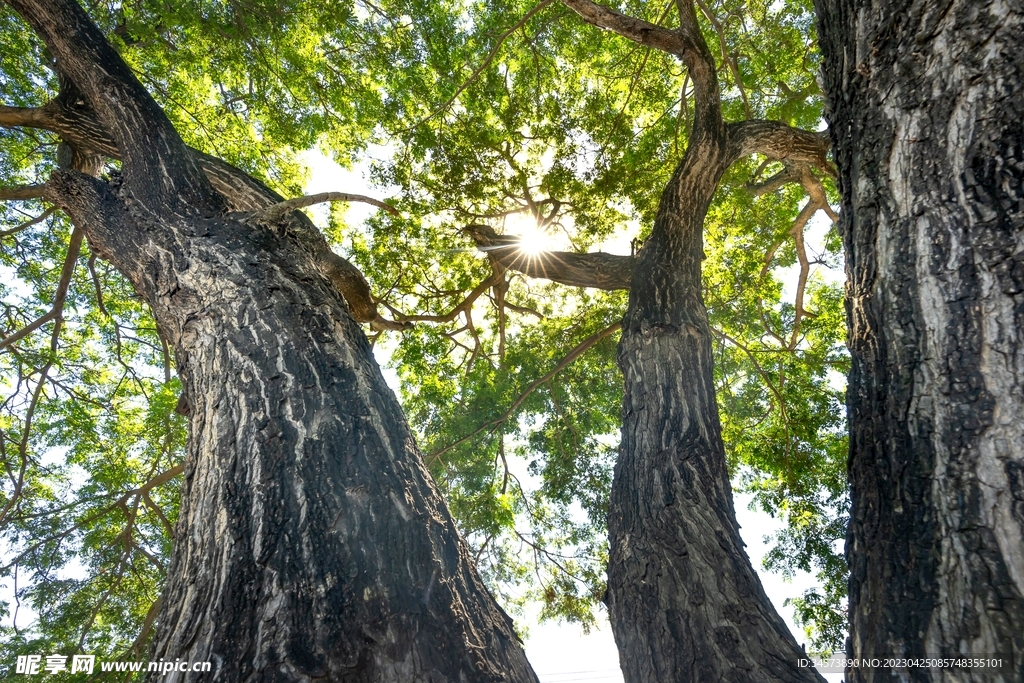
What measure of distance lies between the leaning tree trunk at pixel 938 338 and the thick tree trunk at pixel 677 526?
21.5 inches

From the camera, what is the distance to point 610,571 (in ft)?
7.59

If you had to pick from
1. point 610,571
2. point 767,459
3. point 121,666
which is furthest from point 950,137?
point 121,666

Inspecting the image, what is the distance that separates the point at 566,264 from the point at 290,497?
3.07 m

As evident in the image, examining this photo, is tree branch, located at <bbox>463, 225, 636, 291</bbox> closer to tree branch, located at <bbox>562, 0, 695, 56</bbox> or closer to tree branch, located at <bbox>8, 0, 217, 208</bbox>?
tree branch, located at <bbox>562, 0, 695, 56</bbox>

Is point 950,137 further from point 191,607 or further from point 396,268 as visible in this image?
point 396,268

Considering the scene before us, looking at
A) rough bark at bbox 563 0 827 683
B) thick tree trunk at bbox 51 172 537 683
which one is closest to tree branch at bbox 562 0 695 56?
rough bark at bbox 563 0 827 683

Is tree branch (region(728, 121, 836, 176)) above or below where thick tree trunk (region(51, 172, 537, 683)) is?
above

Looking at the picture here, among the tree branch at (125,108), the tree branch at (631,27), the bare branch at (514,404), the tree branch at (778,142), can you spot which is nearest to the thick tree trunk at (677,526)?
the tree branch at (778,142)

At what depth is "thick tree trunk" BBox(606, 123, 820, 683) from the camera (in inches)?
70.7

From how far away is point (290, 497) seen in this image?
1.56 m

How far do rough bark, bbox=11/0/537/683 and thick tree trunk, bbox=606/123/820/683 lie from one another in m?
0.62

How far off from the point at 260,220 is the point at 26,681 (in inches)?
170

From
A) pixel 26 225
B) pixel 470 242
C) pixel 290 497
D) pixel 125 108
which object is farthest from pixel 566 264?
pixel 26 225

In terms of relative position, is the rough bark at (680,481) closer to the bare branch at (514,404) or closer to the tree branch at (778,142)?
the tree branch at (778,142)
